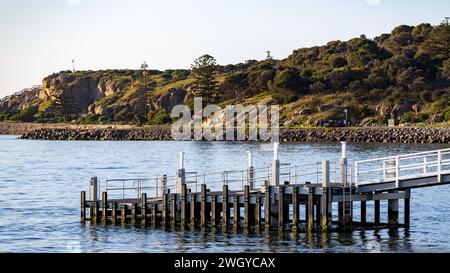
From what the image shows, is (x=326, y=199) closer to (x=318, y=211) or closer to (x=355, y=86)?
(x=318, y=211)

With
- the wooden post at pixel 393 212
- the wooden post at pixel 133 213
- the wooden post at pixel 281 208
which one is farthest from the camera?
the wooden post at pixel 133 213

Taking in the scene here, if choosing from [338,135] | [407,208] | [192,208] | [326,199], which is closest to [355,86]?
[338,135]

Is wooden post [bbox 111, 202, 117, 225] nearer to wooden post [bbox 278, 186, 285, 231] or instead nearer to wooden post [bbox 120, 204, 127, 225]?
wooden post [bbox 120, 204, 127, 225]

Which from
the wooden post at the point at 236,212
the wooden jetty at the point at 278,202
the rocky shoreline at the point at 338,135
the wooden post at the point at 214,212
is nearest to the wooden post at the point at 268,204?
the wooden jetty at the point at 278,202

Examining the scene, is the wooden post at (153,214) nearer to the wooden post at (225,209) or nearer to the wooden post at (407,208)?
the wooden post at (225,209)

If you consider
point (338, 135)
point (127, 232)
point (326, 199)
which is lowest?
point (127, 232)

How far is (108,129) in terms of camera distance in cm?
18050

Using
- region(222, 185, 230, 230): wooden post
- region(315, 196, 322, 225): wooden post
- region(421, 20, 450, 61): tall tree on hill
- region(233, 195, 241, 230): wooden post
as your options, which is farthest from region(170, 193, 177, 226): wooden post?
region(421, 20, 450, 61): tall tree on hill

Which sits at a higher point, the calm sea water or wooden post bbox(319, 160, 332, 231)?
wooden post bbox(319, 160, 332, 231)

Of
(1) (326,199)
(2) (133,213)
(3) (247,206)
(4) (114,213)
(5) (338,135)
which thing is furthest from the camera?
(5) (338,135)

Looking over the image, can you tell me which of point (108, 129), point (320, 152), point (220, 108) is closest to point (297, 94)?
point (220, 108)

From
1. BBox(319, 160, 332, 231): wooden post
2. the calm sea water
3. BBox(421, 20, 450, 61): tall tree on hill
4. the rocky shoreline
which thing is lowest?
the calm sea water

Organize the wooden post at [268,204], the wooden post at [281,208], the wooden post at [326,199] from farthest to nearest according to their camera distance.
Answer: the wooden post at [268,204] < the wooden post at [281,208] < the wooden post at [326,199]

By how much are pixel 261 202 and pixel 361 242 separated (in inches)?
172
